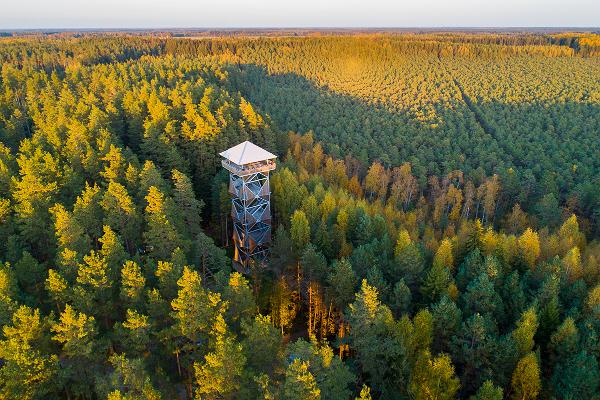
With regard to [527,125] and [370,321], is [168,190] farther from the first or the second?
[527,125]

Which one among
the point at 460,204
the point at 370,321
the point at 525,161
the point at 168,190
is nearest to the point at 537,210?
the point at 460,204

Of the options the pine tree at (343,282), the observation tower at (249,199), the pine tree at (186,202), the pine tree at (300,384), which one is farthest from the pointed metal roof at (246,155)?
the pine tree at (300,384)

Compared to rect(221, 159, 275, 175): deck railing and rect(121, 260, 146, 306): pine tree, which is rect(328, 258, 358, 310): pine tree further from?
rect(221, 159, 275, 175): deck railing

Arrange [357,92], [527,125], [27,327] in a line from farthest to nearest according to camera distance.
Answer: [357,92]
[527,125]
[27,327]

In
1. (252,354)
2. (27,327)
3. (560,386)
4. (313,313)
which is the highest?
(27,327)

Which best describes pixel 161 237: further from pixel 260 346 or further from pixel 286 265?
pixel 260 346
